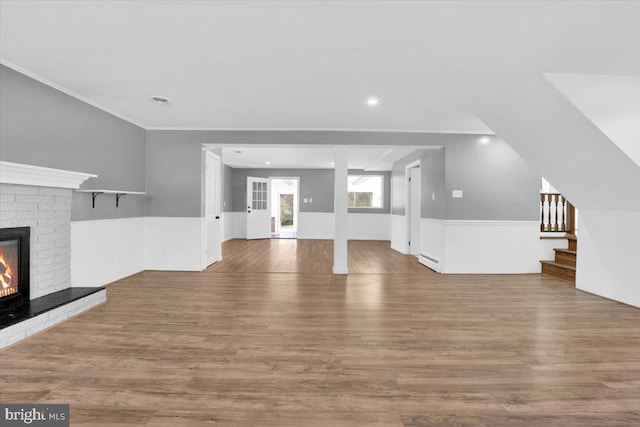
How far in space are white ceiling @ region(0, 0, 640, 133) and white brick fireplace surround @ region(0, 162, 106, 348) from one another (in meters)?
1.06

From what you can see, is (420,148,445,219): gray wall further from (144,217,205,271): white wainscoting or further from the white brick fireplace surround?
the white brick fireplace surround

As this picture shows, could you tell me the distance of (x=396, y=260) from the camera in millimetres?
6590

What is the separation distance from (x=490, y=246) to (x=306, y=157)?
4673 mm

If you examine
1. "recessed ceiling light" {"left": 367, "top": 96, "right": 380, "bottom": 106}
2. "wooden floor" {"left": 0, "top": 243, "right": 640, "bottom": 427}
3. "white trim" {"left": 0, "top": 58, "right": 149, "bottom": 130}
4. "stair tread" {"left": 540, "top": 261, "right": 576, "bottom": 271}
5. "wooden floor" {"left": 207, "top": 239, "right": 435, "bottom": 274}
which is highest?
"recessed ceiling light" {"left": 367, "top": 96, "right": 380, "bottom": 106}

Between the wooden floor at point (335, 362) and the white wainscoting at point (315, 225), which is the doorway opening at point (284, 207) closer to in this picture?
the white wainscoting at point (315, 225)

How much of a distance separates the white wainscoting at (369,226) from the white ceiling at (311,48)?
647cm

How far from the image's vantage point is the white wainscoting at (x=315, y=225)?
33.8 feet

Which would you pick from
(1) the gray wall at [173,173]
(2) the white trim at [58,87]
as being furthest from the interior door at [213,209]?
(2) the white trim at [58,87]

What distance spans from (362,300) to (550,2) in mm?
3067

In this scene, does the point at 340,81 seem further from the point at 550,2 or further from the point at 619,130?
the point at 619,130

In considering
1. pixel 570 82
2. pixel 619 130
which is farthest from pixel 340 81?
pixel 619 130

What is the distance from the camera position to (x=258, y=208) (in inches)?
394

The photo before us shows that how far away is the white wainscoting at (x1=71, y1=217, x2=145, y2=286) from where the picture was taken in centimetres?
383

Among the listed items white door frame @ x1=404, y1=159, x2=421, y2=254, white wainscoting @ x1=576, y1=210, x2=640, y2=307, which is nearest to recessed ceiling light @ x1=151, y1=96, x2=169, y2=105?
white door frame @ x1=404, y1=159, x2=421, y2=254
